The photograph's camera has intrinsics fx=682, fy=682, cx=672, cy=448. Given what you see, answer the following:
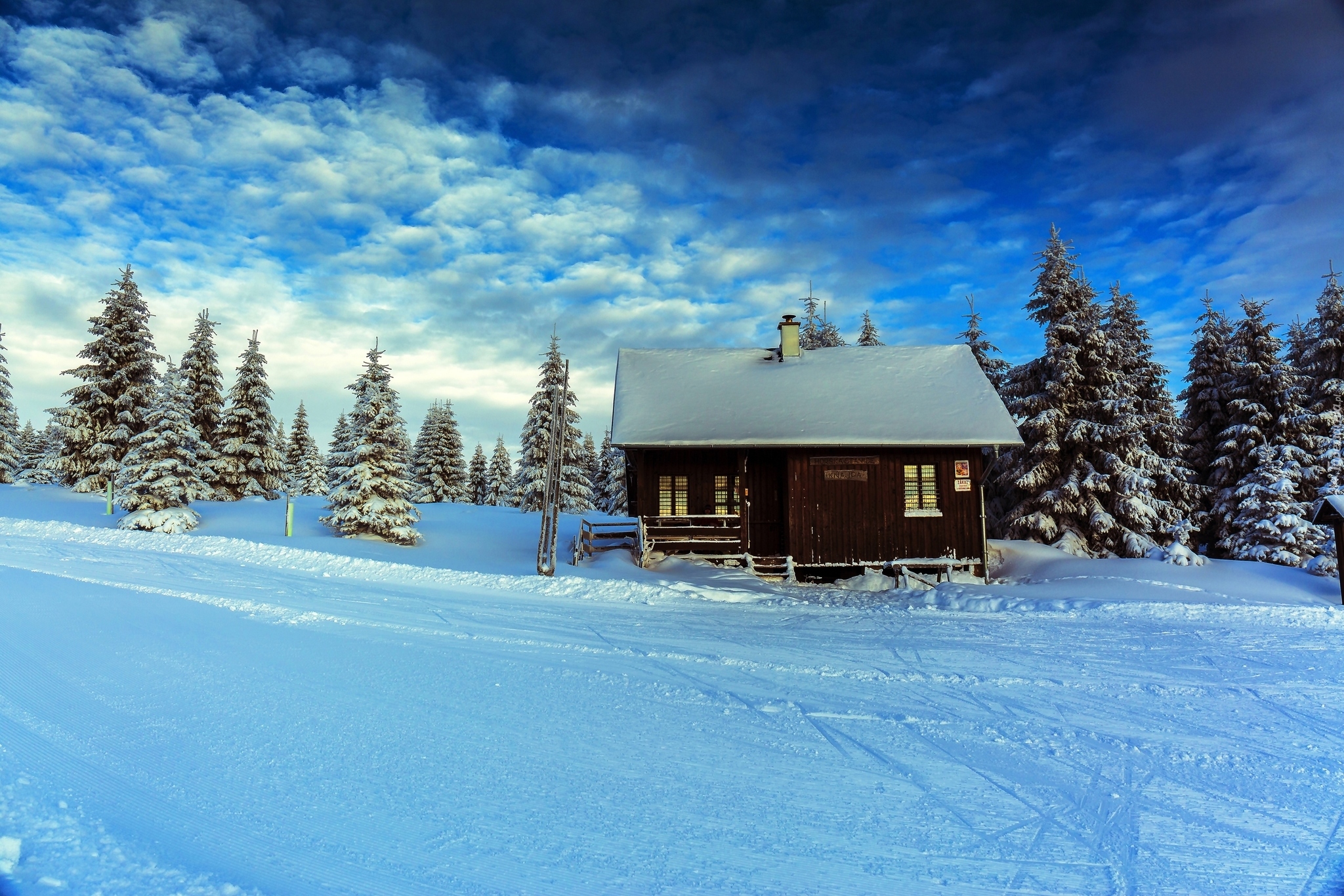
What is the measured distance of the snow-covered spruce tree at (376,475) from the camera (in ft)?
67.5

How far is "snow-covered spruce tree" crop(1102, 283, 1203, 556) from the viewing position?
71.8ft

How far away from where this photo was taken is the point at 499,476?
47750 mm

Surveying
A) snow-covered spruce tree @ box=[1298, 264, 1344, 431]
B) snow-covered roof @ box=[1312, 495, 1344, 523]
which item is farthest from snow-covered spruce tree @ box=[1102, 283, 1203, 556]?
snow-covered roof @ box=[1312, 495, 1344, 523]

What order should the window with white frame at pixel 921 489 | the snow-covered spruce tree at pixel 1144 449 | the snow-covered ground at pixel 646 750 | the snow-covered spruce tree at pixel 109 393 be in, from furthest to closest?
1. the snow-covered spruce tree at pixel 109 393
2. the snow-covered spruce tree at pixel 1144 449
3. the window with white frame at pixel 921 489
4. the snow-covered ground at pixel 646 750

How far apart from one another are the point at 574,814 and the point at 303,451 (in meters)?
55.5

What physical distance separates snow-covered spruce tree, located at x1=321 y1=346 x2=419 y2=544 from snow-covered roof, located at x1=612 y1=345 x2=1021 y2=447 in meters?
7.25

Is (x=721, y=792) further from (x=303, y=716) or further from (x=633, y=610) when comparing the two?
(x=633, y=610)

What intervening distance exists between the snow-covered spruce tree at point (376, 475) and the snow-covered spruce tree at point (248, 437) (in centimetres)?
1342

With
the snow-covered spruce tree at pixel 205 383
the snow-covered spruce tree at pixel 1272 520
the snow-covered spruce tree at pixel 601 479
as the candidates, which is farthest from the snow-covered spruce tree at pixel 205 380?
the snow-covered spruce tree at pixel 1272 520

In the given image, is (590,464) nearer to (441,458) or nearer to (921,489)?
(441,458)

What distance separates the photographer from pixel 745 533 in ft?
61.1

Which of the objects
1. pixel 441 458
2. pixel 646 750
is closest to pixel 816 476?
pixel 646 750

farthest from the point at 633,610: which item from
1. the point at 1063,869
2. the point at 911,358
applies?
the point at 911,358

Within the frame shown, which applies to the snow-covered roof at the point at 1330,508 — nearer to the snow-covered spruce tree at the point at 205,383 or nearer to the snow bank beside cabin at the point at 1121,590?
the snow bank beside cabin at the point at 1121,590
